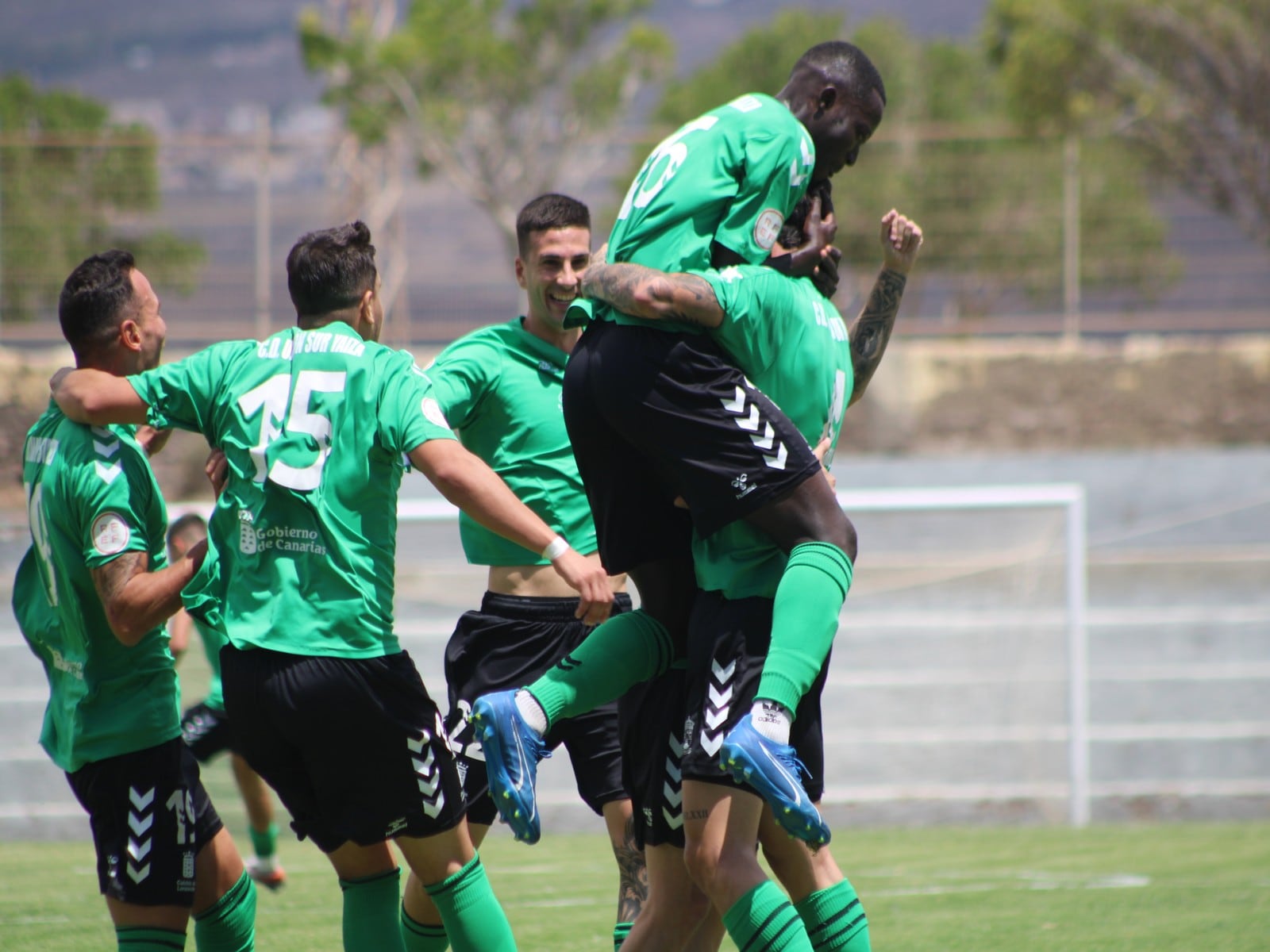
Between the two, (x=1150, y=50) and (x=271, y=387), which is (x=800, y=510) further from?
(x=1150, y=50)

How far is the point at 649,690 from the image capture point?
3.32 meters

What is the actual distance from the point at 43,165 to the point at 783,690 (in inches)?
637

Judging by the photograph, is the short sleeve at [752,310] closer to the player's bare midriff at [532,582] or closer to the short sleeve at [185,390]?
the short sleeve at [185,390]

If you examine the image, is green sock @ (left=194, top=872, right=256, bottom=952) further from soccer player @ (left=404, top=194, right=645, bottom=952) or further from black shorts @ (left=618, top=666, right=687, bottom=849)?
black shorts @ (left=618, top=666, right=687, bottom=849)

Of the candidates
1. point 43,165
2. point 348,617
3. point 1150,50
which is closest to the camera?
point 348,617

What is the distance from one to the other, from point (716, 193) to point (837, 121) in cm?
49

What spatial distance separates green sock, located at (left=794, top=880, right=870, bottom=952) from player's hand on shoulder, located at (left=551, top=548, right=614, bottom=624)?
0.78 m

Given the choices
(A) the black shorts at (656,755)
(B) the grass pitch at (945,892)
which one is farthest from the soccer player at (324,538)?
(B) the grass pitch at (945,892)

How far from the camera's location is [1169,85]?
1970 centimetres

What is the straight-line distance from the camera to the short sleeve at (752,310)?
116 inches

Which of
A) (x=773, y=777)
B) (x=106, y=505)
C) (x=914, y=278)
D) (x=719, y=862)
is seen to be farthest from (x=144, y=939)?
(x=914, y=278)

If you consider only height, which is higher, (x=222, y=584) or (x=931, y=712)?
(x=222, y=584)

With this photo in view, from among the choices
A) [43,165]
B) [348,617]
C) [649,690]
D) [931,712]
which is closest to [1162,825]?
[931,712]

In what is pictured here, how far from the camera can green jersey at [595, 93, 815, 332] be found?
298cm
